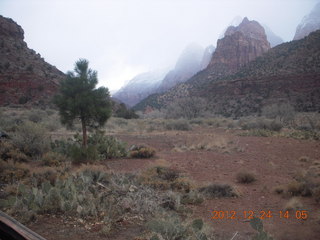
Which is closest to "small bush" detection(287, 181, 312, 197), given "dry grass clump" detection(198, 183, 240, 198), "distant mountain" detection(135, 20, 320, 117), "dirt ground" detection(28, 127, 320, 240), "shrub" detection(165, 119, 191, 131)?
"dirt ground" detection(28, 127, 320, 240)

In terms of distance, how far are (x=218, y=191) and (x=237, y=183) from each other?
4.77 feet

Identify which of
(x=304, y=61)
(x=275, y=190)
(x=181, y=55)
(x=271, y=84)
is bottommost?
(x=275, y=190)

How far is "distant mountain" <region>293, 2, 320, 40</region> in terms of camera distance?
11443 centimetres

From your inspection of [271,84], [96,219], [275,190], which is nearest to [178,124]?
[275,190]

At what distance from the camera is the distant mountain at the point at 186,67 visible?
14412 centimetres

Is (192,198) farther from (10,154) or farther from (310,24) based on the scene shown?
(310,24)

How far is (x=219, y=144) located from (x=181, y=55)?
156421mm

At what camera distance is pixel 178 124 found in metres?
28.3

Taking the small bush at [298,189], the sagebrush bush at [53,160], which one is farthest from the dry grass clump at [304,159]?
the sagebrush bush at [53,160]

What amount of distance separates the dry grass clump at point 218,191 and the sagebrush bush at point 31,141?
7.81m

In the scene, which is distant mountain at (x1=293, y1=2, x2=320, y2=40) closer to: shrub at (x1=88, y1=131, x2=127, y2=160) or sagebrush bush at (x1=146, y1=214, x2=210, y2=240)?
shrub at (x1=88, y1=131, x2=127, y2=160)

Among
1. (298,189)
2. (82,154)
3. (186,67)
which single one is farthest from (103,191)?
(186,67)

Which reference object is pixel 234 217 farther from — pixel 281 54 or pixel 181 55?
pixel 181 55

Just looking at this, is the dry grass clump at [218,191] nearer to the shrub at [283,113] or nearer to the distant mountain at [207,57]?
the shrub at [283,113]
